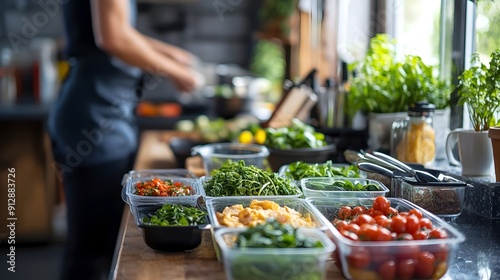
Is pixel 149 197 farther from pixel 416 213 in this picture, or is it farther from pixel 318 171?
pixel 416 213

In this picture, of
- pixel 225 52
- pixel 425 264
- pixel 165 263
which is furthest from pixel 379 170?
pixel 225 52

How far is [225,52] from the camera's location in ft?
21.5

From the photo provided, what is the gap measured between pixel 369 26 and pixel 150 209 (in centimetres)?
228

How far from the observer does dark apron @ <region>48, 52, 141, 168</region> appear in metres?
3.15

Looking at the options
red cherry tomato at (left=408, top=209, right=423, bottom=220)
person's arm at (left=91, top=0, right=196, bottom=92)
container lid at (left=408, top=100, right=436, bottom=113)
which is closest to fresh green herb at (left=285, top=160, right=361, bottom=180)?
container lid at (left=408, top=100, right=436, bottom=113)

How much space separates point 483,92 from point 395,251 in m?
0.80

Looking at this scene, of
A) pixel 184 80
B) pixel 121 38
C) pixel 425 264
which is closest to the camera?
pixel 425 264

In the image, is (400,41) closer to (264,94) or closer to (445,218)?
(445,218)

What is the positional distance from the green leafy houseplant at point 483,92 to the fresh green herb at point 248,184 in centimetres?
58

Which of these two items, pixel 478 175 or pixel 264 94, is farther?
pixel 264 94

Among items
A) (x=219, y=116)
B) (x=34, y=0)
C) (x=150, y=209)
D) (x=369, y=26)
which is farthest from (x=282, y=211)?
(x=34, y=0)

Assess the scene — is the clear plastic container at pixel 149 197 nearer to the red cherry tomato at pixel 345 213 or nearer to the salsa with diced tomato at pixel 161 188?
the salsa with diced tomato at pixel 161 188

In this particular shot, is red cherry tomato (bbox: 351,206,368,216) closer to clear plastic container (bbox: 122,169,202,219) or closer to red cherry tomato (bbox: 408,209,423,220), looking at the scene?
red cherry tomato (bbox: 408,209,423,220)

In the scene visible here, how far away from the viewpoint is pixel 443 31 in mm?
2699
